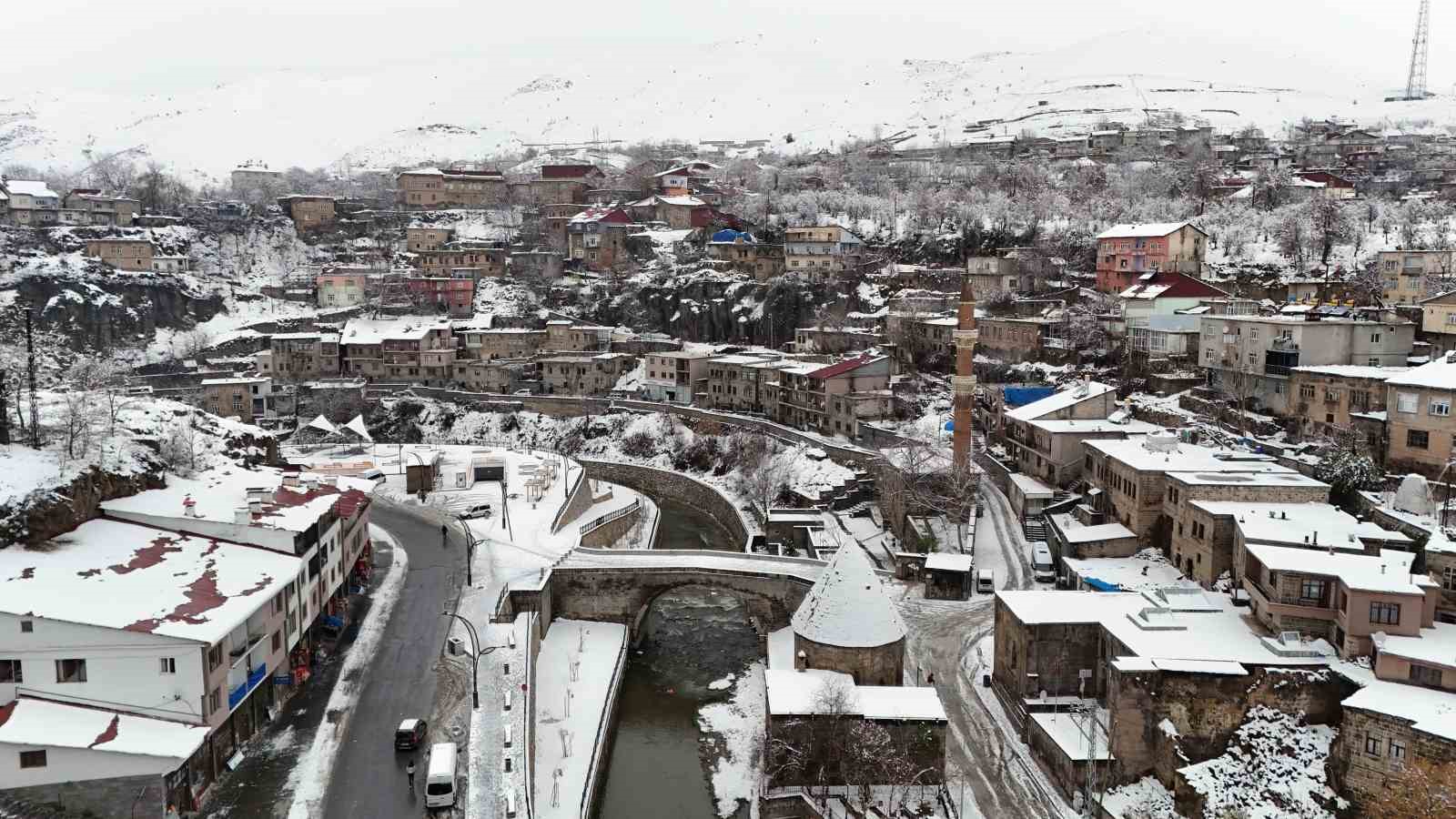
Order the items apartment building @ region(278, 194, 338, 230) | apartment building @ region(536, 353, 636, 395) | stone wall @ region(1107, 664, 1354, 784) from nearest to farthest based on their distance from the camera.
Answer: stone wall @ region(1107, 664, 1354, 784)
apartment building @ region(536, 353, 636, 395)
apartment building @ region(278, 194, 338, 230)

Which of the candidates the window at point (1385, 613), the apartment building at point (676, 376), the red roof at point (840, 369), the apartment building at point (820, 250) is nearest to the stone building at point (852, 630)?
the window at point (1385, 613)

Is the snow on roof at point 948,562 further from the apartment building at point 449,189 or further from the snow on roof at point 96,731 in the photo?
the apartment building at point 449,189

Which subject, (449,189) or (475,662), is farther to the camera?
(449,189)

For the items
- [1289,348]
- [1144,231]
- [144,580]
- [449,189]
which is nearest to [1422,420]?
[1289,348]

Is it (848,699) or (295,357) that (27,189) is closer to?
(295,357)

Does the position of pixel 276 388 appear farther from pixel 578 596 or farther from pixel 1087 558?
pixel 1087 558

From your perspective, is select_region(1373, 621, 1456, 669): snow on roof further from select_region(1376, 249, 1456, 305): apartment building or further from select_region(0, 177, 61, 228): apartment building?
select_region(0, 177, 61, 228): apartment building

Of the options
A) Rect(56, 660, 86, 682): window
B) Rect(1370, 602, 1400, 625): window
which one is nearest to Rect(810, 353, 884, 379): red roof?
Rect(1370, 602, 1400, 625): window
